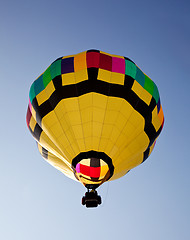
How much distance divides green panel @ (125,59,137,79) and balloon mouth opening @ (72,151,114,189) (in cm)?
218

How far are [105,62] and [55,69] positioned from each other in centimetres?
129

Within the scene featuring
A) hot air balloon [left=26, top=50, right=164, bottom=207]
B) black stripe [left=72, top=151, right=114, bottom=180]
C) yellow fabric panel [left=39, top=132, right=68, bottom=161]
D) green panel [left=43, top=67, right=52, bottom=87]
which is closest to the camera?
black stripe [left=72, top=151, right=114, bottom=180]

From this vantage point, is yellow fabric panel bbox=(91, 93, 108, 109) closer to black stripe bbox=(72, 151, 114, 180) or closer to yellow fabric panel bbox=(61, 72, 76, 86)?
yellow fabric panel bbox=(61, 72, 76, 86)

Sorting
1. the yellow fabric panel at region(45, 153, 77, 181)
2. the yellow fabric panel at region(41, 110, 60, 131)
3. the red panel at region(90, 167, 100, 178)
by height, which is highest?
the yellow fabric panel at region(41, 110, 60, 131)

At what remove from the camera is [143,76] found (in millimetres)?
8383

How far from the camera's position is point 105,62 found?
8.03 m

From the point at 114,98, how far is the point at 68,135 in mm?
1391

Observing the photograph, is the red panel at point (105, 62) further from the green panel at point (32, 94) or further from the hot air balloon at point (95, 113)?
the green panel at point (32, 94)

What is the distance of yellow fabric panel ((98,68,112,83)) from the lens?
775 cm

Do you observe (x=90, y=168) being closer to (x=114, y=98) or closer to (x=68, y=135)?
(x=68, y=135)

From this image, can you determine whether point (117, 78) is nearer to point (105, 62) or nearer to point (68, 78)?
point (105, 62)

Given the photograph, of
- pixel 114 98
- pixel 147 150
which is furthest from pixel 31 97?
pixel 147 150

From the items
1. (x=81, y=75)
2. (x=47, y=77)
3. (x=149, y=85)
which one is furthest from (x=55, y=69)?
(x=149, y=85)

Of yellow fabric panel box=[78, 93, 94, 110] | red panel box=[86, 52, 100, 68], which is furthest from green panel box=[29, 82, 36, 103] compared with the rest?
red panel box=[86, 52, 100, 68]
